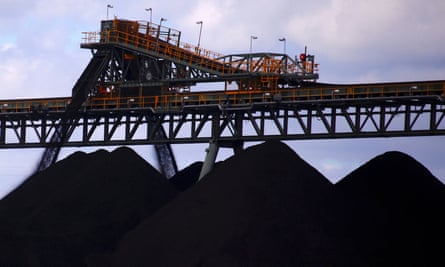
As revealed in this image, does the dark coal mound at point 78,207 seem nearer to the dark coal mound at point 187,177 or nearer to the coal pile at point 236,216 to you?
the coal pile at point 236,216

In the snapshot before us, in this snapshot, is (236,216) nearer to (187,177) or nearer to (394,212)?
(394,212)

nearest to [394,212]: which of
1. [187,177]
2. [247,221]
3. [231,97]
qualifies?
[247,221]

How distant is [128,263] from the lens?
151ft

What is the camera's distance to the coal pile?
145 feet

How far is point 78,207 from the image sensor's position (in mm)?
53688

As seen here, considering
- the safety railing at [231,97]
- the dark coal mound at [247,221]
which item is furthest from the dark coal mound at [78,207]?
the dark coal mound at [247,221]

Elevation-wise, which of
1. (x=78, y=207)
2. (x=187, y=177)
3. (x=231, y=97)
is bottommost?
(x=78, y=207)

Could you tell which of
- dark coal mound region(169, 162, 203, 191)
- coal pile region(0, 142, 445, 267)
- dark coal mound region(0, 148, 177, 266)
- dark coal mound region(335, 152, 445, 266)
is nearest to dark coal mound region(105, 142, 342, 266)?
coal pile region(0, 142, 445, 267)

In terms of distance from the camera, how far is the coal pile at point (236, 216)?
4422cm

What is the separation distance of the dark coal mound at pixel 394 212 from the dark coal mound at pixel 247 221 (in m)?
1.26

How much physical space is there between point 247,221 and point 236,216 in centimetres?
70

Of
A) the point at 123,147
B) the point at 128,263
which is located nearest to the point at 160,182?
the point at 123,147

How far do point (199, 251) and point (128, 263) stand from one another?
3.43 metres

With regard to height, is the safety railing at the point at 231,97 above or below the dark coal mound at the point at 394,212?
above
